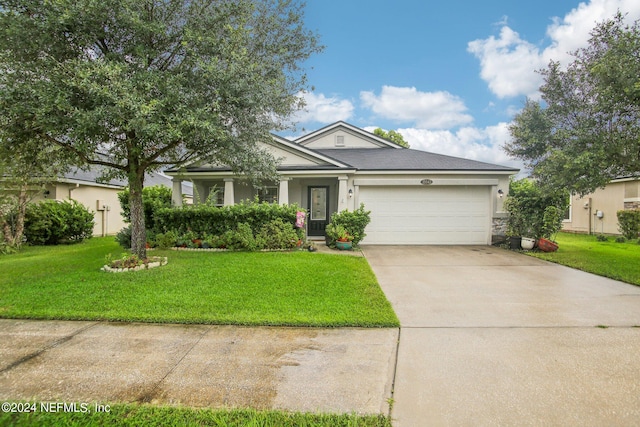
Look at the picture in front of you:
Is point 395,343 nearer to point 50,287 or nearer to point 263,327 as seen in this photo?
point 263,327

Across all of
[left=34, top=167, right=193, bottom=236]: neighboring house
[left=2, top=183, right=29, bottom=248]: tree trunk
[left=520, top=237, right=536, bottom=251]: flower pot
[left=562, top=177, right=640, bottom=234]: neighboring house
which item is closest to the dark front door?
[left=34, top=167, right=193, bottom=236]: neighboring house

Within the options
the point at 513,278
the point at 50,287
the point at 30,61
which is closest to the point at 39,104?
the point at 30,61

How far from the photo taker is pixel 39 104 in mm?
5301

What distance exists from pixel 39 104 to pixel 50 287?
10.6 feet

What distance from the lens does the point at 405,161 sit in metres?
12.4

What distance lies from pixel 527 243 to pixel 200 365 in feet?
35.3

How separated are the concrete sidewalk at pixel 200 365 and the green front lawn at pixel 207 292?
270 mm

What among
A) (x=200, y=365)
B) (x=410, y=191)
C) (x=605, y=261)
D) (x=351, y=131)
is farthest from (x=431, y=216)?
(x=200, y=365)

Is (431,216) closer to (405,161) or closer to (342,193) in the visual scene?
(405,161)

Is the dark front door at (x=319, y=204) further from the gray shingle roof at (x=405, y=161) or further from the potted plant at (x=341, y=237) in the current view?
the potted plant at (x=341, y=237)

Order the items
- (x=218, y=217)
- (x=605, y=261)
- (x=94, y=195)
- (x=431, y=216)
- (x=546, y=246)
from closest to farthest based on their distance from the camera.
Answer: (x=605, y=261), (x=546, y=246), (x=218, y=217), (x=431, y=216), (x=94, y=195)

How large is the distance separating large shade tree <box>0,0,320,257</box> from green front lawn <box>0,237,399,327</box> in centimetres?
170

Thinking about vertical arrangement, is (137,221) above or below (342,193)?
below

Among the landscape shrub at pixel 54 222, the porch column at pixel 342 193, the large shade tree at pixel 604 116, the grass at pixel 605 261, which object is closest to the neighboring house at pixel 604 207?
the grass at pixel 605 261
